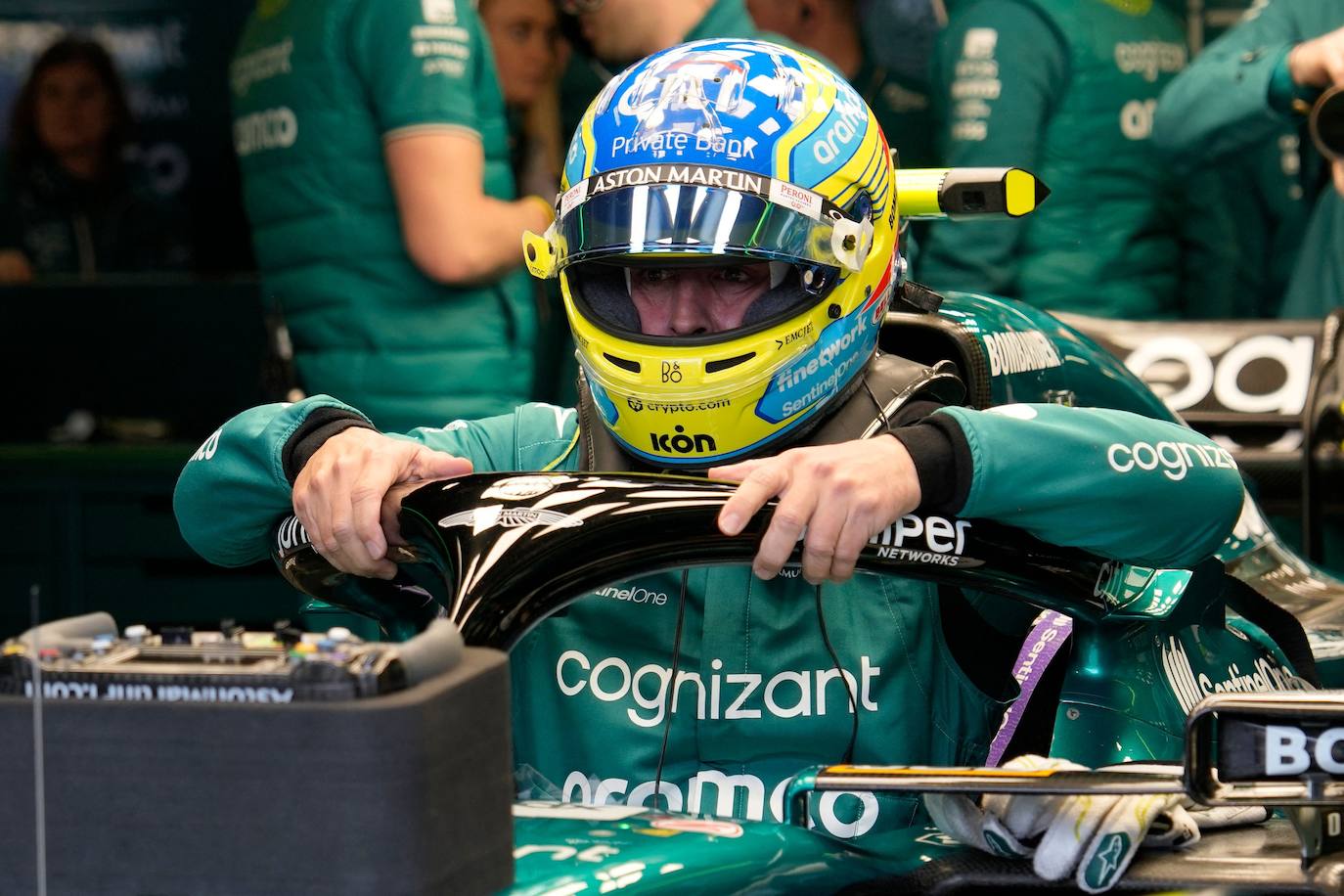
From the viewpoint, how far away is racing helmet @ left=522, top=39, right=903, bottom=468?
2.06 meters

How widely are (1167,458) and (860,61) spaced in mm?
2690

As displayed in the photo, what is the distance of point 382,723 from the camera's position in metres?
1.22

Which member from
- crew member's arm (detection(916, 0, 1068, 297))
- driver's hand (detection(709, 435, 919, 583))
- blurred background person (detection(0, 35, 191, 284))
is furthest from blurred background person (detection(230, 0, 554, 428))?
driver's hand (detection(709, 435, 919, 583))

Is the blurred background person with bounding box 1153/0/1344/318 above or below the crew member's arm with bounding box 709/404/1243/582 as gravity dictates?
above

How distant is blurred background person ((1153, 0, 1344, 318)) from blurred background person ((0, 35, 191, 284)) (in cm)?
258

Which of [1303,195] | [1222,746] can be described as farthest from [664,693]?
[1303,195]

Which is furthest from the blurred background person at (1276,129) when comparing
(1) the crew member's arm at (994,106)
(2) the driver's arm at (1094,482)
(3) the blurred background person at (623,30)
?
(2) the driver's arm at (1094,482)

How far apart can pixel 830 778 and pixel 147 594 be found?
3565 mm

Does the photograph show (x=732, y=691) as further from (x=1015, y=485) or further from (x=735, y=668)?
(x=1015, y=485)

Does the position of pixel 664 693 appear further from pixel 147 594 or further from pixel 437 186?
pixel 147 594

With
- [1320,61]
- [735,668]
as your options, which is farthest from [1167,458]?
[1320,61]

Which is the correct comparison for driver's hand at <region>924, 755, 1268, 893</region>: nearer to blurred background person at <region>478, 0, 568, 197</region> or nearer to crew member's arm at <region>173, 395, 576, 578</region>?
crew member's arm at <region>173, 395, 576, 578</region>

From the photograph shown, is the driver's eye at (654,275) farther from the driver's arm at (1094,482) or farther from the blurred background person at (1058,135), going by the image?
the blurred background person at (1058,135)

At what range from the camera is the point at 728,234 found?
2037mm
